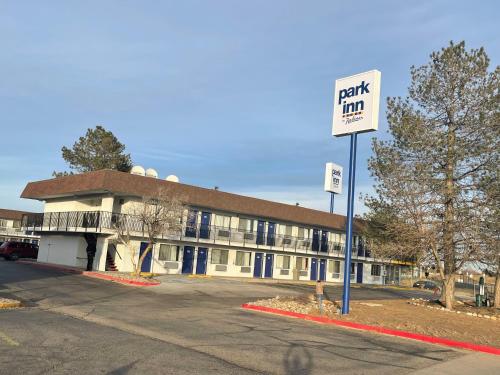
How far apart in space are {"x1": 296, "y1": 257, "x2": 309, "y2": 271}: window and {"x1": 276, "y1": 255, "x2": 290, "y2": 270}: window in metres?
1.31

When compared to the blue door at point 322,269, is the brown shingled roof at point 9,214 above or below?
above

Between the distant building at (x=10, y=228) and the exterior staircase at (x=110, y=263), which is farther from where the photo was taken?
the distant building at (x=10, y=228)

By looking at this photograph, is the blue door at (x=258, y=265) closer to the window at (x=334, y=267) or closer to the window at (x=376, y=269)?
the window at (x=334, y=267)

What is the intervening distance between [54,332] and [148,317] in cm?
411

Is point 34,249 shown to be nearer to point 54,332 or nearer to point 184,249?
point 184,249

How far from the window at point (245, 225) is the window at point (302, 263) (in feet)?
24.5

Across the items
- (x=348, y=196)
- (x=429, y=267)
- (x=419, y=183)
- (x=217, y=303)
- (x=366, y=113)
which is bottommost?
(x=217, y=303)

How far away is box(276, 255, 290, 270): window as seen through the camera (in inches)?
1773

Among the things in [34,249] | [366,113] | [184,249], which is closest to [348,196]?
[366,113]

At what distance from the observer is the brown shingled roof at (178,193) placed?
108 ft

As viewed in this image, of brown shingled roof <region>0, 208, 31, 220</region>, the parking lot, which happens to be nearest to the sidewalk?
the parking lot

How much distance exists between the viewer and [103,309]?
15.8 meters

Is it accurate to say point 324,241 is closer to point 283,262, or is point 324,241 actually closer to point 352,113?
point 283,262

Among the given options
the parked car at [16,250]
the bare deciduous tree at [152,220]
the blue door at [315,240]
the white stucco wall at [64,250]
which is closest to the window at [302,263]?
the blue door at [315,240]
